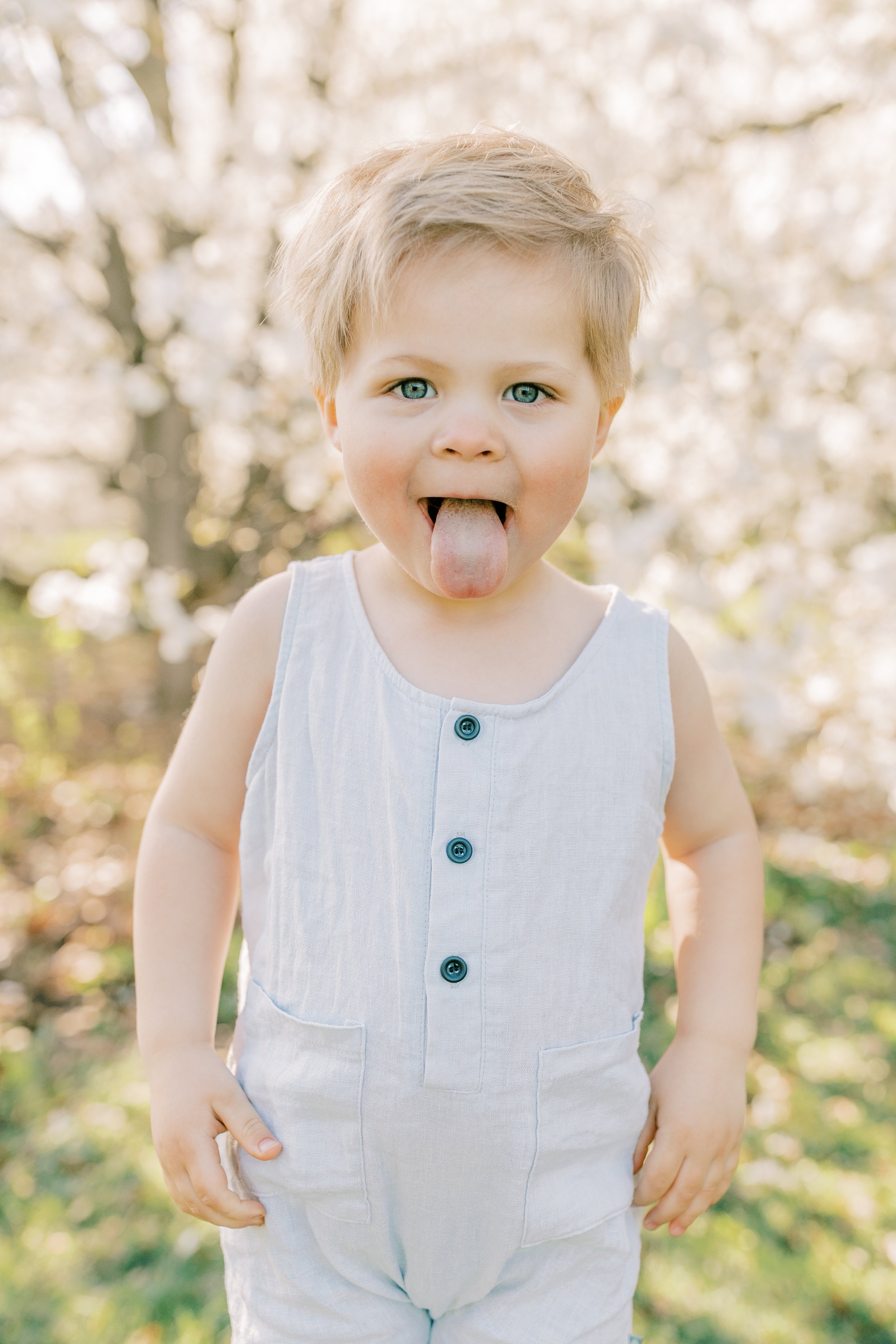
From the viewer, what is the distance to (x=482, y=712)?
1.17m

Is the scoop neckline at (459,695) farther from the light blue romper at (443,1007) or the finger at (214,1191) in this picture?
the finger at (214,1191)

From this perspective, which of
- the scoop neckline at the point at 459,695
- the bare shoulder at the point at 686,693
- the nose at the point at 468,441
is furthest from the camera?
the bare shoulder at the point at 686,693

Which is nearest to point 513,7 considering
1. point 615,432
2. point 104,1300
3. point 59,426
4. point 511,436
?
point 615,432

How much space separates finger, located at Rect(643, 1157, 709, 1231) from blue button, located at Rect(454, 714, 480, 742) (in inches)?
22.7

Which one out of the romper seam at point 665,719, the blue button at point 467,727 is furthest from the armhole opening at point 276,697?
the romper seam at point 665,719

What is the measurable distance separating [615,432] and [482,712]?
112 inches

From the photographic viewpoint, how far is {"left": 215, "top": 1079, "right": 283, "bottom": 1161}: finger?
1.16m

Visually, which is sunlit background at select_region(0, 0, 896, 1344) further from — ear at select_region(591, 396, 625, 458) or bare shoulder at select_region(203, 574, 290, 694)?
ear at select_region(591, 396, 625, 458)

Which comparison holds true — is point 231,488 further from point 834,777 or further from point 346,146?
point 834,777

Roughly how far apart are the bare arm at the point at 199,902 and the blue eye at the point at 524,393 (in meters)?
0.38

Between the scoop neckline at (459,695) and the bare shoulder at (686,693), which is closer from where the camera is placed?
the scoop neckline at (459,695)

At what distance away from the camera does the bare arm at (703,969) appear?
126cm

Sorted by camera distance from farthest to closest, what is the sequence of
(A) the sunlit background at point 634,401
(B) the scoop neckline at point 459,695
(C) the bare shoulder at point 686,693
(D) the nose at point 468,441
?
(A) the sunlit background at point 634,401 → (C) the bare shoulder at point 686,693 → (B) the scoop neckline at point 459,695 → (D) the nose at point 468,441

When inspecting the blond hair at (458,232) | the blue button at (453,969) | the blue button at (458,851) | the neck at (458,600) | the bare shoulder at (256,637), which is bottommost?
the blue button at (453,969)
